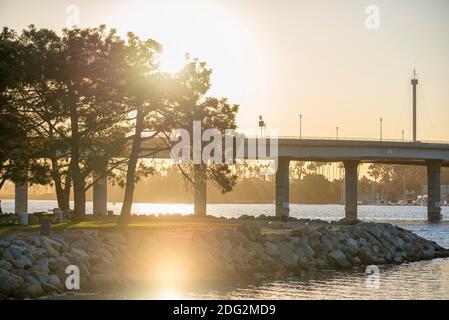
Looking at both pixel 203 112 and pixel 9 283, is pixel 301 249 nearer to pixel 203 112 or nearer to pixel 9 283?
pixel 203 112

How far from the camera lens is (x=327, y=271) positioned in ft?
167

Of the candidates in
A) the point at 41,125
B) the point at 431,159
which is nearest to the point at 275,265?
the point at 41,125

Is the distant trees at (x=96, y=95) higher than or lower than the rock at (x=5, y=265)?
higher

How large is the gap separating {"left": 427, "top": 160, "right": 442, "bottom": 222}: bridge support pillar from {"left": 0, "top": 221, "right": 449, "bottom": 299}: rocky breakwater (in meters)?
77.1

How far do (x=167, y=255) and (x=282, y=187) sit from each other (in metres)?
78.8

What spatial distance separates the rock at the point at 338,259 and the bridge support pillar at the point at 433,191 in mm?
84286

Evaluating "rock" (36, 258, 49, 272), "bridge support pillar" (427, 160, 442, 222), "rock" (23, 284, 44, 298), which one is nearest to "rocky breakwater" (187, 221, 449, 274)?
"rock" (36, 258, 49, 272)

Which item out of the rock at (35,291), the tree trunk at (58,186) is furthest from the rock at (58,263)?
the tree trunk at (58,186)

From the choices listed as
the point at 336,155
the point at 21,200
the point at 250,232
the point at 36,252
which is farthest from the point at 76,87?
the point at 336,155

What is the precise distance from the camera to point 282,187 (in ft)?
407

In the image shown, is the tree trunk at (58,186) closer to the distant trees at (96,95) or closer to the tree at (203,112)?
the distant trees at (96,95)

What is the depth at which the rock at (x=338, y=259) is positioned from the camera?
53.2 metres

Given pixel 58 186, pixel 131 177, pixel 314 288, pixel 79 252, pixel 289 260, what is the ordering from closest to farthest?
pixel 314 288 → pixel 79 252 → pixel 289 260 → pixel 131 177 → pixel 58 186

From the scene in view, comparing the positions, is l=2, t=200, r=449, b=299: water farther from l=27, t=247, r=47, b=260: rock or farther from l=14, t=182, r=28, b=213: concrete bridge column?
l=14, t=182, r=28, b=213: concrete bridge column
